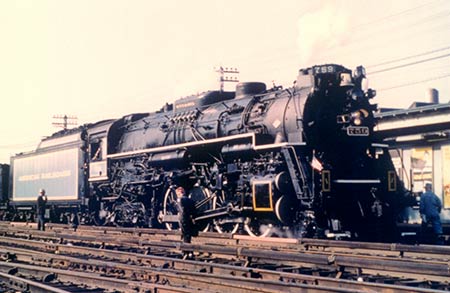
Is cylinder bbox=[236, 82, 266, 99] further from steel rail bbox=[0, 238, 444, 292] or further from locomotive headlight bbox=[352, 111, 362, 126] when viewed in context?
steel rail bbox=[0, 238, 444, 292]

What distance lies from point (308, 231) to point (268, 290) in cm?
525

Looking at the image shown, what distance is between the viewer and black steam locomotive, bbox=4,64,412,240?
40.7 feet

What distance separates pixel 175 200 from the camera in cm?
1603

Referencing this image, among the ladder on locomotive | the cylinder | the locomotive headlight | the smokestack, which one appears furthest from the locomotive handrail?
the smokestack

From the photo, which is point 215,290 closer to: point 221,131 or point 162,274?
point 162,274

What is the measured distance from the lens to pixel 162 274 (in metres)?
8.78

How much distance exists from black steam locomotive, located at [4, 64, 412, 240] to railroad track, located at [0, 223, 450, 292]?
100cm

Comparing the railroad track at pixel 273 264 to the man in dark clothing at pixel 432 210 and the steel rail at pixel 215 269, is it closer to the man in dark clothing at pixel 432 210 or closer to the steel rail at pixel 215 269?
the steel rail at pixel 215 269

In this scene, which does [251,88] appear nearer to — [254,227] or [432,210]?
[254,227]

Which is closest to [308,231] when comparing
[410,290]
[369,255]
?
[369,255]

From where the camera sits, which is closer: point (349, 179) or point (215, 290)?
point (215, 290)

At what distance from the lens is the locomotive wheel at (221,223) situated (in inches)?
564

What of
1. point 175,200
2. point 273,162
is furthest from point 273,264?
point 175,200

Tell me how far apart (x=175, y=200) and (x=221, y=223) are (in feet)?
6.73
